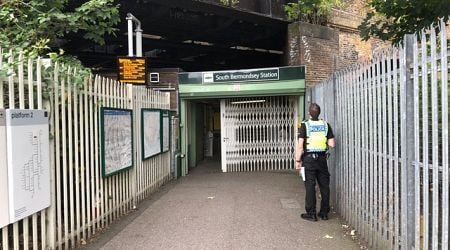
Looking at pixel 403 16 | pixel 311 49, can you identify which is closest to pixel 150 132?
pixel 403 16

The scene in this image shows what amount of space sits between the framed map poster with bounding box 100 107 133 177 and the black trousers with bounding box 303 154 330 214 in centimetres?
313

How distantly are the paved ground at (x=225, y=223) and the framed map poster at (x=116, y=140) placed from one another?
940 mm

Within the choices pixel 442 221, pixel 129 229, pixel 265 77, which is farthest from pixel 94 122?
pixel 265 77

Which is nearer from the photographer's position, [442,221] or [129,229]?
[442,221]

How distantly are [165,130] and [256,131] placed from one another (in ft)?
11.2

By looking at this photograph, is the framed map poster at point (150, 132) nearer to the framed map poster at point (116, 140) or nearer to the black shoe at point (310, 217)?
the framed map poster at point (116, 140)

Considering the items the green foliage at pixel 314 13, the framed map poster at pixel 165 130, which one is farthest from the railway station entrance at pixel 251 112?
the green foliage at pixel 314 13

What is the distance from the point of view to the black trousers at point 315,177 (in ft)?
22.6

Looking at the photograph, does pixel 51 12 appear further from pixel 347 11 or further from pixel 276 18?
pixel 347 11

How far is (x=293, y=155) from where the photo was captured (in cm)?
1399

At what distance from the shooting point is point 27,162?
4500 mm

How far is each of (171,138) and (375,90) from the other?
8.16 meters

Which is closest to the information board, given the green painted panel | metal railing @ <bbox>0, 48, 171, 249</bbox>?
the green painted panel

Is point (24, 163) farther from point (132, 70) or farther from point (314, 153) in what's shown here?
point (132, 70)
